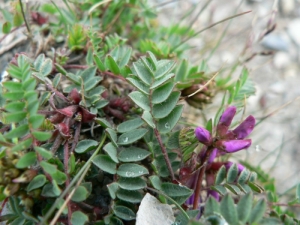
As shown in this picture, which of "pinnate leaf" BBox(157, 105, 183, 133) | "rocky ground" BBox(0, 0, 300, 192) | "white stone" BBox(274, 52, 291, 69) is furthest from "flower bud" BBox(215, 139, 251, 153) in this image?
"white stone" BBox(274, 52, 291, 69)

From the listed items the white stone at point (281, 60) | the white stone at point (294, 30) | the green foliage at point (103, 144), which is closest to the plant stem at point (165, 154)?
the green foliage at point (103, 144)

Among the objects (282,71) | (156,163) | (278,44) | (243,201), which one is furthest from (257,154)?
(243,201)

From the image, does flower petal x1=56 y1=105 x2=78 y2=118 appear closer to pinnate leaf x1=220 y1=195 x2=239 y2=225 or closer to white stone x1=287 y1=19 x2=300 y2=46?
pinnate leaf x1=220 y1=195 x2=239 y2=225

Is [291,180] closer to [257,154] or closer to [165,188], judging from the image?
[257,154]

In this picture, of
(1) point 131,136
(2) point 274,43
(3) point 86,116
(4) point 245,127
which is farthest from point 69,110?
(2) point 274,43

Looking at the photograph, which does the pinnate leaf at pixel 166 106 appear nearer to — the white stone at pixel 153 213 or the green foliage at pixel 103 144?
the green foliage at pixel 103 144

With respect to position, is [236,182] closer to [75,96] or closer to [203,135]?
[203,135]
